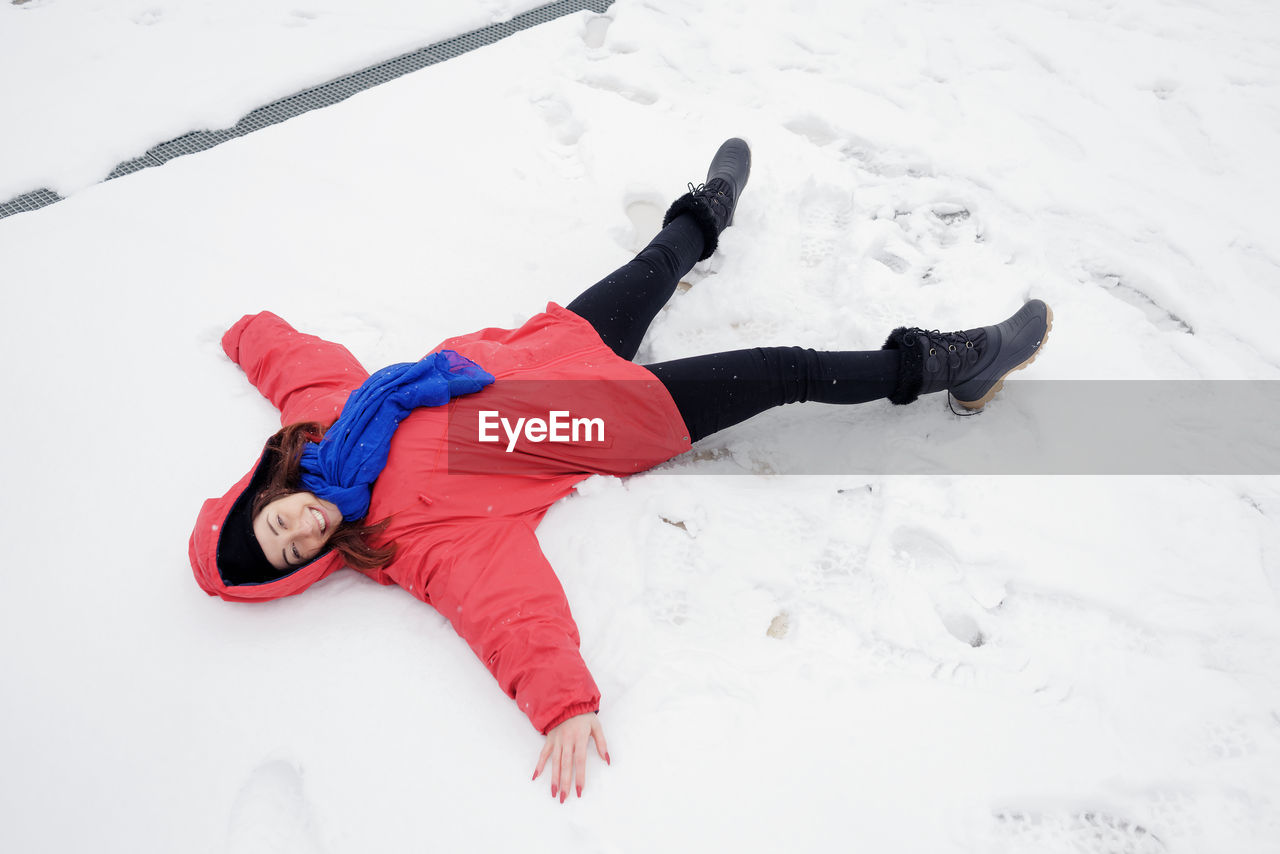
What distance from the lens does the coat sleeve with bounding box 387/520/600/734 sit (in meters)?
1.41

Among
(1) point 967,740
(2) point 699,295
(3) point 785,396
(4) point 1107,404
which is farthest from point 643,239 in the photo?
(1) point 967,740

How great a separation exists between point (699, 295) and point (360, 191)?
1258 millimetres

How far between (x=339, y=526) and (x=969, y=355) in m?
1.52

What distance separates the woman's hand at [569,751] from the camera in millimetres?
1378

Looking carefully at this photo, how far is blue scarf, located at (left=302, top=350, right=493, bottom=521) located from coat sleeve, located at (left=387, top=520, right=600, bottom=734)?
17cm

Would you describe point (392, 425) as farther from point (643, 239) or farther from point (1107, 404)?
point (1107, 404)

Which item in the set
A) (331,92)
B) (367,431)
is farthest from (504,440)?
(331,92)

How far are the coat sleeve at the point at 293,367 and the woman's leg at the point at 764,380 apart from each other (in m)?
0.79

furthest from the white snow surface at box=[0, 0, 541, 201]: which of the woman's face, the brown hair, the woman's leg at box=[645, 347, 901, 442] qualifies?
the woman's leg at box=[645, 347, 901, 442]

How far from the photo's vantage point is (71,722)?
5.02 feet

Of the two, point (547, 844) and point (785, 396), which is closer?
point (547, 844)

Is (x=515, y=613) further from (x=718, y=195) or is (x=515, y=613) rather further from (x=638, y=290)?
(x=718, y=195)

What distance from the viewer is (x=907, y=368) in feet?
6.09

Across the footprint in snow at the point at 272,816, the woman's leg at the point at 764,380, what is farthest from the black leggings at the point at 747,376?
the footprint in snow at the point at 272,816
